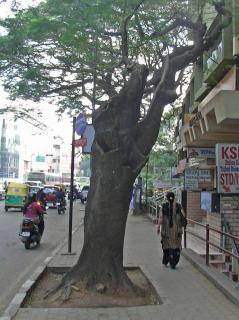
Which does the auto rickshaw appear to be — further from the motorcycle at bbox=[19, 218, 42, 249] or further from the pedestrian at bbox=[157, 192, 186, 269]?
the pedestrian at bbox=[157, 192, 186, 269]

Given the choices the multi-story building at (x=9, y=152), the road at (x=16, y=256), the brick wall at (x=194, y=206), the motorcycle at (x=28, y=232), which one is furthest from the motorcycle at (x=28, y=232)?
the multi-story building at (x=9, y=152)

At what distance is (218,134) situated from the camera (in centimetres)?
1366

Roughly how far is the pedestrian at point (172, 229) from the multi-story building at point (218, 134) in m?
0.97

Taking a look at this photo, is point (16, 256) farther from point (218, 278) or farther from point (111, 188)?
point (218, 278)

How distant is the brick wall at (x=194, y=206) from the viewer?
20297 mm

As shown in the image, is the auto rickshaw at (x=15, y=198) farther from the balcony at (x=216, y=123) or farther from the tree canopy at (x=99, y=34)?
the balcony at (x=216, y=123)

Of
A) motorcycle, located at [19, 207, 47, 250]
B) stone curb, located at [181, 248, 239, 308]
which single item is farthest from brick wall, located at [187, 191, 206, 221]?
stone curb, located at [181, 248, 239, 308]

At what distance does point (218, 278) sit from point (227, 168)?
1958 millimetres

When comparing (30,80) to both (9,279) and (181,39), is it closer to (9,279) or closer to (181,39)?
(181,39)

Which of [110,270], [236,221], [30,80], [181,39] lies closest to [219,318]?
[110,270]

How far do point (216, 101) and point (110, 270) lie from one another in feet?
18.3

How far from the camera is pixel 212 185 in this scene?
15.8 meters

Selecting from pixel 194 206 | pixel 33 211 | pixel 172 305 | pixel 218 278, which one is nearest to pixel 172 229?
pixel 218 278

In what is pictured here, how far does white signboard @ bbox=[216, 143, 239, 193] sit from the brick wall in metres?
11.6
